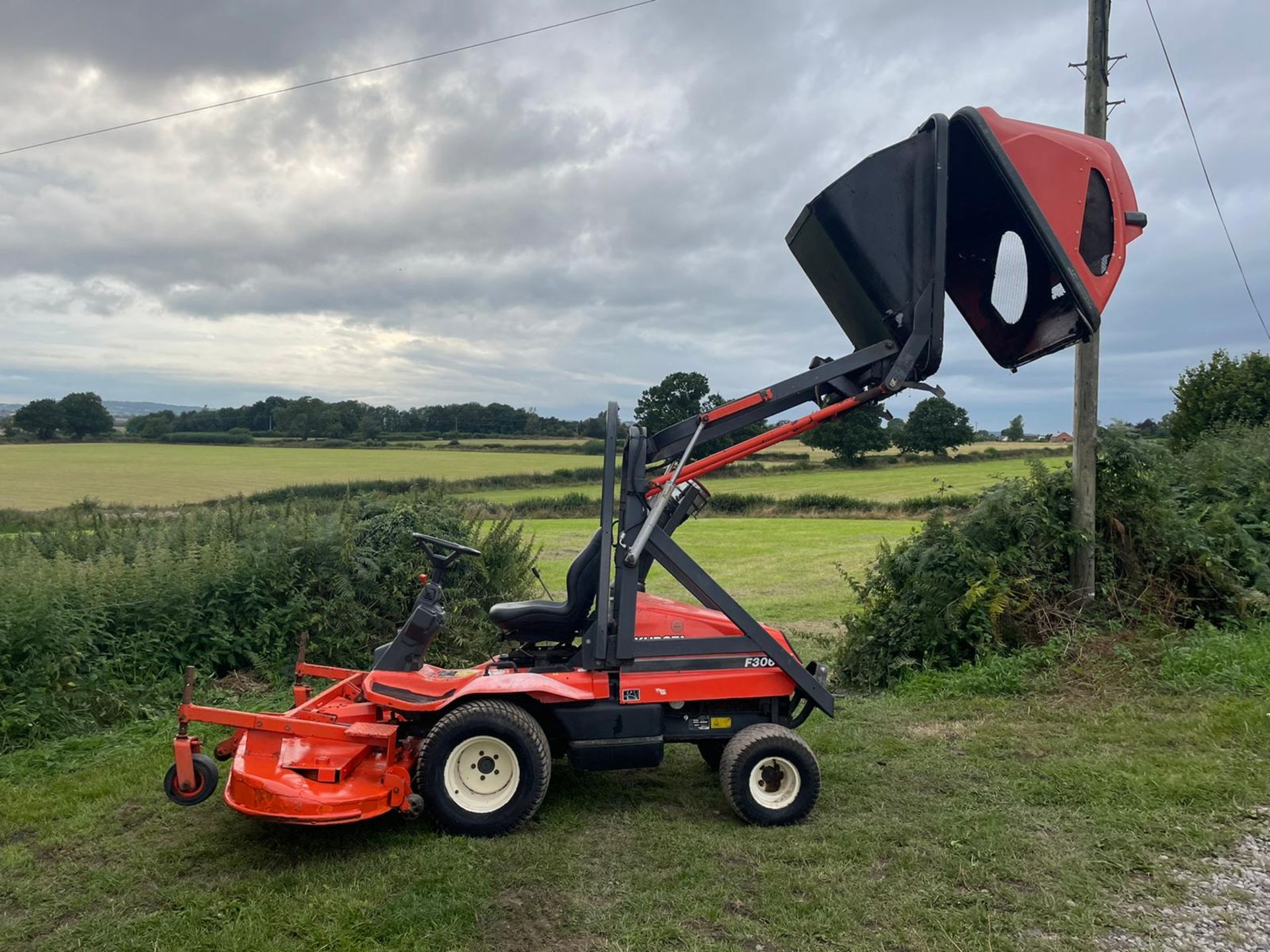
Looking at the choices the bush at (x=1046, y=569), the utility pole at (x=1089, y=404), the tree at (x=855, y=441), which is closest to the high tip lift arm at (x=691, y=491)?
the bush at (x=1046, y=569)

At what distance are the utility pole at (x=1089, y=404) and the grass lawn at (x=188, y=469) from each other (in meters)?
16.5

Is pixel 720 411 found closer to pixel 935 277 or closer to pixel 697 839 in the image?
pixel 935 277

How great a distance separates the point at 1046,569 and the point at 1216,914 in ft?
15.8

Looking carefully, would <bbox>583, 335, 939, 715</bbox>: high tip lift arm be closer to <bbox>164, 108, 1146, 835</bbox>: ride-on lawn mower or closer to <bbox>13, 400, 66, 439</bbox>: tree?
<bbox>164, 108, 1146, 835</bbox>: ride-on lawn mower

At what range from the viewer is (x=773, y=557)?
2222 centimetres

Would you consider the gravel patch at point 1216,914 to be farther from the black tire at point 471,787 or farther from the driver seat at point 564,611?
the driver seat at point 564,611

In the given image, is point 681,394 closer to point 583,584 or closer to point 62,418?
point 583,584

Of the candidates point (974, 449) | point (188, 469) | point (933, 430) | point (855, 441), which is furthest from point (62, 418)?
point (974, 449)

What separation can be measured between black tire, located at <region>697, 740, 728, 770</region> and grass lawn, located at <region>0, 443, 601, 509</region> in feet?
49.8

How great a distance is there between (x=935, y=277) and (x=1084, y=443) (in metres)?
4.16

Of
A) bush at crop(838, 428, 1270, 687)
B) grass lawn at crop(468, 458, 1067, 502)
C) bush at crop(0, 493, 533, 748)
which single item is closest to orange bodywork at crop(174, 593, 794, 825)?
bush at crop(0, 493, 533, 748)

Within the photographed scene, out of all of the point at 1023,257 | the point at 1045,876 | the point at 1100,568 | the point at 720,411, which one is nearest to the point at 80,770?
the point at 720,411

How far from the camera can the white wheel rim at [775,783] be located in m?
4.87

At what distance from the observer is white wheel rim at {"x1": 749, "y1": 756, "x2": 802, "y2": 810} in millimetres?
4871
